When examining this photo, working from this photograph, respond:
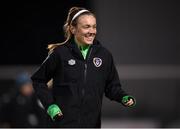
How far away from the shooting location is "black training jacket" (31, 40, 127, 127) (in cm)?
562

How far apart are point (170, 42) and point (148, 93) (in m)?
1.73

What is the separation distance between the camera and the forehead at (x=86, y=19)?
224 inches

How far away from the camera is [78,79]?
5629mm

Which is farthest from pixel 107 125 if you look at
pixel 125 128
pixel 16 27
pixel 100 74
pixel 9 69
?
pixel 100 74

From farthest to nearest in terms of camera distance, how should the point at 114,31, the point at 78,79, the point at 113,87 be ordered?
the point at 114,31
the point at 113,87
the point at 78,79

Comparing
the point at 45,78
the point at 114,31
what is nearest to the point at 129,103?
Answer: the point at 45,78

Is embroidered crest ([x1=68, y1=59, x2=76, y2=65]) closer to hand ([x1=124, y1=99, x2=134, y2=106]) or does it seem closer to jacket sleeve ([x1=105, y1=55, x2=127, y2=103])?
jacket sleeve ([x1=105, y1=55, x2=127, y2=103])

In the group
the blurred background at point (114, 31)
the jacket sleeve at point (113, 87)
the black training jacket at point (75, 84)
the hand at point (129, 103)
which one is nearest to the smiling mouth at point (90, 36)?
the black training jacket at point (75, 84)

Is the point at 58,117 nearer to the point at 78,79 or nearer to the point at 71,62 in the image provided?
the point at 78,79

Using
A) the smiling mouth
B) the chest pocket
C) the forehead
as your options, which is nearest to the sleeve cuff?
the chest pocket

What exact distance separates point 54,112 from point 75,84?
0.26 meters

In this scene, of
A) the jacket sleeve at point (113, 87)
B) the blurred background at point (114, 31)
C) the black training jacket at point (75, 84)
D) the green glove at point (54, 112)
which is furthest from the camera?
the blurred background at point (114, 31)

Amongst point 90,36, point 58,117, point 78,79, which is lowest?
point 58,117

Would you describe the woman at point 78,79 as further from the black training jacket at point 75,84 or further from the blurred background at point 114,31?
the blurred background at point 114,31
